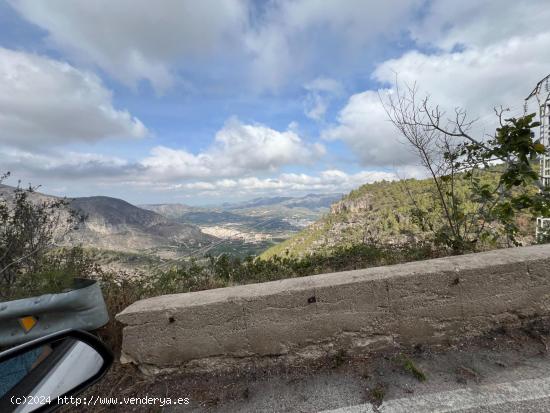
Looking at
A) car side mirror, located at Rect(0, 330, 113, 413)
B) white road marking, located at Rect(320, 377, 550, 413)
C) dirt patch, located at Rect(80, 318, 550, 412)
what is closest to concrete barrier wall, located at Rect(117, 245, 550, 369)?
dirt patch, located at Rect(80, 318, 550, 412)

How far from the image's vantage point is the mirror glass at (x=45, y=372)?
1382 millimetres

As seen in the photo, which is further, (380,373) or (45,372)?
(380,373)

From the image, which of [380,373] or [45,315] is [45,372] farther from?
[380,373]

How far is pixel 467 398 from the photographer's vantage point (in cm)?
198

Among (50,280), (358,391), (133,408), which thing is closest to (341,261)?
(358,391)

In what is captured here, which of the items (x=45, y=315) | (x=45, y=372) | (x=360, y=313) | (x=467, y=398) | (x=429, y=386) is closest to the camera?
(x=45, y=372)

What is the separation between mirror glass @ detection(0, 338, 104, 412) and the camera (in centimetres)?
138

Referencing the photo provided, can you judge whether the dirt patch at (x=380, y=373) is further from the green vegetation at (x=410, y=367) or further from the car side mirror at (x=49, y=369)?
the car side mirror at (x=49, y=369)

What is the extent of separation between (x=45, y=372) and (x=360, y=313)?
219cm

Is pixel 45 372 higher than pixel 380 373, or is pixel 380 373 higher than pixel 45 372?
pixel 45 372

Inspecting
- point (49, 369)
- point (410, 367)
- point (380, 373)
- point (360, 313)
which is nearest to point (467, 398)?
point (410, 367)

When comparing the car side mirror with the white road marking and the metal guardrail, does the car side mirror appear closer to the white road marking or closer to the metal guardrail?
the metal guardrail

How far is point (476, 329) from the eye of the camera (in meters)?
2.63

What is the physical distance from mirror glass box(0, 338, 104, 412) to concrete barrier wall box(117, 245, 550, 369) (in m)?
0.80
